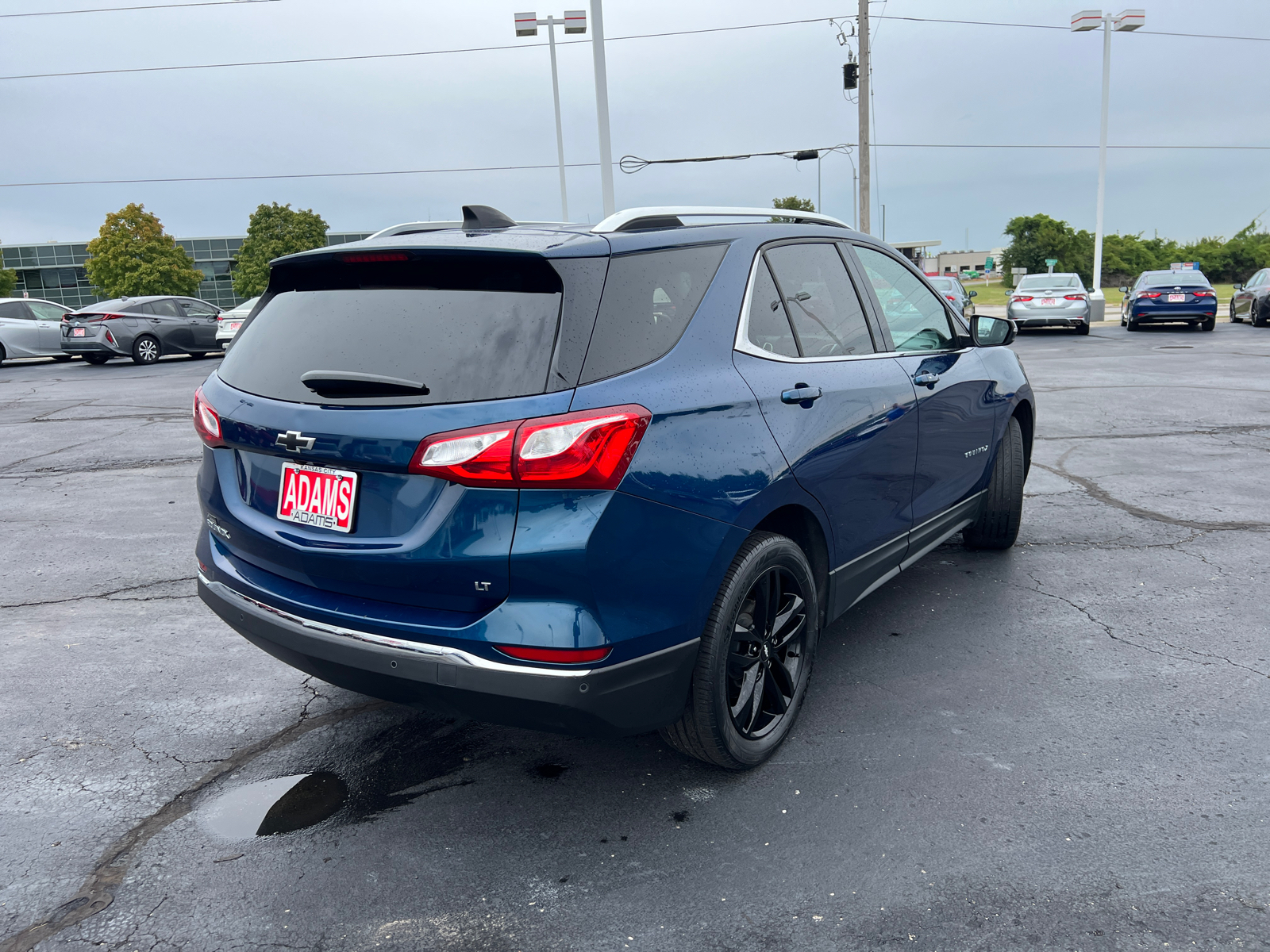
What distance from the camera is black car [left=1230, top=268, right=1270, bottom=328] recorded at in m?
24.2

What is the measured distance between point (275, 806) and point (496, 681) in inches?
42.0

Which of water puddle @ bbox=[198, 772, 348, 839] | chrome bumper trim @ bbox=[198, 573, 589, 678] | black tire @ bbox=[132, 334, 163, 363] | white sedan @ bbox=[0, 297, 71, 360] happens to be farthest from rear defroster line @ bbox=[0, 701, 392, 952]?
white sedan @ bbox=[0, 297, 71, 360]

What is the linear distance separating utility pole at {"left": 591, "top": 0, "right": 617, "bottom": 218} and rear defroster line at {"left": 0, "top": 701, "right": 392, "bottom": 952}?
16.1m

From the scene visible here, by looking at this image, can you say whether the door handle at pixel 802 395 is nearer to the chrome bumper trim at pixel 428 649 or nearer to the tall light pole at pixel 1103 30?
the chrome bumper trim at pixel 428 649

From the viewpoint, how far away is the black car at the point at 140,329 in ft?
68.3

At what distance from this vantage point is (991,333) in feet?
16.0

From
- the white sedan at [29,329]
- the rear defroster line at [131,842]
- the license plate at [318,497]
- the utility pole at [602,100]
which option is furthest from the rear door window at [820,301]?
the white sedan at [29,329]

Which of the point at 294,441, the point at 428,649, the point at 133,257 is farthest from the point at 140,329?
the point at 133,257

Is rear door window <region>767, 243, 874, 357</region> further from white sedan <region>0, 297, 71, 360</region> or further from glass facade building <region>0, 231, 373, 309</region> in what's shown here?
glass facade building <region>0, 231, 373, 309</region>

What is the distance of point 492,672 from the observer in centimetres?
246

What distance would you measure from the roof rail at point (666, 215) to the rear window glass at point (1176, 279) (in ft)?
79.7

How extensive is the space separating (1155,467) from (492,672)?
7.03m

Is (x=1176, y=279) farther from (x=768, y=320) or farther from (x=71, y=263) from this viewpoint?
(x=71, y=263)

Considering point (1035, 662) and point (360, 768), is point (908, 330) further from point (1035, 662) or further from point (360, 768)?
point (360, 768)
